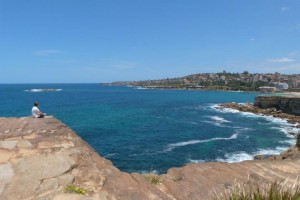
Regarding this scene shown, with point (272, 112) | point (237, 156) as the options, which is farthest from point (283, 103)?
point (237, 156)

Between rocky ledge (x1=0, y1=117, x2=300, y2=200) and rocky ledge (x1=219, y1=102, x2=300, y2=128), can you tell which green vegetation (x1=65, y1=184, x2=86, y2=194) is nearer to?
rocky ledge (x1=0, y1=117, x2=300, y2=200)

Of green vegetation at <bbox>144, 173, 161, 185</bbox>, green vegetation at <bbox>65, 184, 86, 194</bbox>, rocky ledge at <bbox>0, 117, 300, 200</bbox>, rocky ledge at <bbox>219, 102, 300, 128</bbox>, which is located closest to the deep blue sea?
rocky ledge at <bbox>219, 102, 300, 128</bbox>

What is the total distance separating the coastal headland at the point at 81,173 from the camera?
18.3 ft

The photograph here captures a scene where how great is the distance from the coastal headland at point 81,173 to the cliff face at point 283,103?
193 ft

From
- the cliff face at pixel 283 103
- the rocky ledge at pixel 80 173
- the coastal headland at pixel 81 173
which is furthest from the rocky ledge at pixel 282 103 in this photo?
the coastal headland at pixel 81 173

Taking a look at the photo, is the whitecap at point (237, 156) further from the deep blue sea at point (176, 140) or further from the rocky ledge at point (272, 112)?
the rocky ledge at point (272, 112)

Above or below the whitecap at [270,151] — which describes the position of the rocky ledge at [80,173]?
above

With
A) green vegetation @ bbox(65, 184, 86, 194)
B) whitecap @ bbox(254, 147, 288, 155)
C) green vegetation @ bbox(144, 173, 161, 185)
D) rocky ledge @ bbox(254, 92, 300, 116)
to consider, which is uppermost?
green vegetation @ bbox(65, 184, 86, 194)

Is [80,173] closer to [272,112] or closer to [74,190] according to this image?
[74,190]

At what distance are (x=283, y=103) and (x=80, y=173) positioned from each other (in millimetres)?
66722

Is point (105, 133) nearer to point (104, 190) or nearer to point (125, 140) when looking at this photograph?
point (125, 140)

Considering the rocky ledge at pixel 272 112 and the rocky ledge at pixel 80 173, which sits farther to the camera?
the rocky ledge at pixel 272 112

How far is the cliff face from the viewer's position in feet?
203

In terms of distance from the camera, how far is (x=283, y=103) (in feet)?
214
